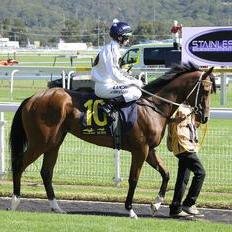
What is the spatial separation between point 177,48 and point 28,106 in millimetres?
23232

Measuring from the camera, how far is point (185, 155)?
27.0 feet

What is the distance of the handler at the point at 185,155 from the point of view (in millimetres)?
8234

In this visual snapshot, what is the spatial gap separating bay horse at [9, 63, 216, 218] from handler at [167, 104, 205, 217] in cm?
15

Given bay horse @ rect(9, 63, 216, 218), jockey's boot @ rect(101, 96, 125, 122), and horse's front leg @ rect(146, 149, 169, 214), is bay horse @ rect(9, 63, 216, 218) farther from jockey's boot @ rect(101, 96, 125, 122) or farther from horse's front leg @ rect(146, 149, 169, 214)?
jockey's boot @ rect(101, 96, 125, 122)

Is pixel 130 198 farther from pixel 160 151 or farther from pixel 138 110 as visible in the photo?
pixel 160 151

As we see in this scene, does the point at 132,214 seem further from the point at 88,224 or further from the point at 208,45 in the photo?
the point at 208,45

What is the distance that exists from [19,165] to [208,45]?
1456 centimetres

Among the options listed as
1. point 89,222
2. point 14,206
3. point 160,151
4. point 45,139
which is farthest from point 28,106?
point 160,151

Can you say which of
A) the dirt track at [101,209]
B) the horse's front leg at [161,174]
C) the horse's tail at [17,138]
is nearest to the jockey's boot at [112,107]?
the horse's front leg at [161,174]

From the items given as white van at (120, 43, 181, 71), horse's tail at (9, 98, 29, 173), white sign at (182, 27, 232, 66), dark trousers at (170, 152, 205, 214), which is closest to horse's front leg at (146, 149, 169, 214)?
dark trousers at (170, 152, 205, 214)

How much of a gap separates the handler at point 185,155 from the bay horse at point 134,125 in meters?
0.15

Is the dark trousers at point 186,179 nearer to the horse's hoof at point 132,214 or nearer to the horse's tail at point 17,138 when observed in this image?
the horse's hoof at point 132,214

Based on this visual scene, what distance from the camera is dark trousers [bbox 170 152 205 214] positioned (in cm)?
824

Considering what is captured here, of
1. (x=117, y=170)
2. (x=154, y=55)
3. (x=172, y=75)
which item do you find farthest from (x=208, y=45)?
(x=172, y=75)
